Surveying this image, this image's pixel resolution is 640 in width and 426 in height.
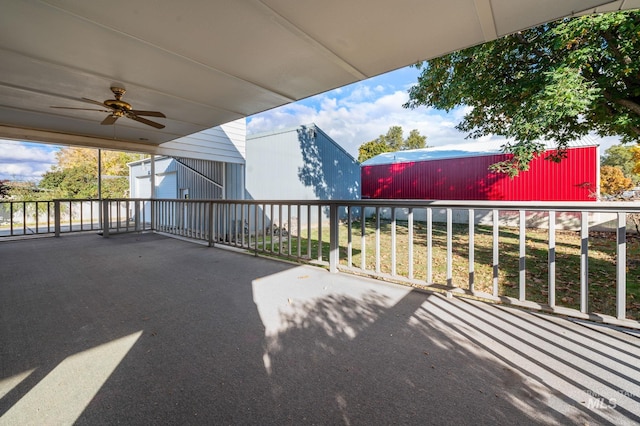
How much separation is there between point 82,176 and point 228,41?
19332mm

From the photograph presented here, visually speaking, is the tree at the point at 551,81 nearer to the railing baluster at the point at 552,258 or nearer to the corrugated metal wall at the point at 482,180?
the railing baluster at the point at 552,258

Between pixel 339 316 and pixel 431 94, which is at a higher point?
pixel 431 94

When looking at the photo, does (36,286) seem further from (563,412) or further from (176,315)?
(563,412)

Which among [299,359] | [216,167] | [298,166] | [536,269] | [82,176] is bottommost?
[536,269]

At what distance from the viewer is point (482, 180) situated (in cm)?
1142

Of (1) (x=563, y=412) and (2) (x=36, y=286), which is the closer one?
(1) (x=563, y=412)

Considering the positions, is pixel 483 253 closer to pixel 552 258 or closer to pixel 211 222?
pixel 552 258

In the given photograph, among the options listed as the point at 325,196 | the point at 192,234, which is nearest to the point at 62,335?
the point at 192,234

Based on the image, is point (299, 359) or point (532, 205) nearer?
point (299, 359)

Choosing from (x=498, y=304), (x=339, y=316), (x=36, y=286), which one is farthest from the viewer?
(x=36, y=286)

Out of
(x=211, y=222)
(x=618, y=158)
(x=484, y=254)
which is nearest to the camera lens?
(x=211, y=222)

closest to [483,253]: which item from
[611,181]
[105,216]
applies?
[105,216]

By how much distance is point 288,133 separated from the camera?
9.74 metres

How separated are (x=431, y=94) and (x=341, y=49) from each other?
557 centimetres
